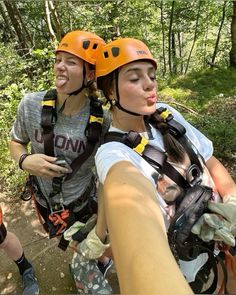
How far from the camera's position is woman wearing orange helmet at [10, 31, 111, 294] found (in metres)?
2.34

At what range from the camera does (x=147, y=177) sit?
1561mm

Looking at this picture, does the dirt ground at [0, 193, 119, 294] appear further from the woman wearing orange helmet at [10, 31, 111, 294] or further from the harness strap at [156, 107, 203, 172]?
the harness strap at [156, 107, 203, 172]

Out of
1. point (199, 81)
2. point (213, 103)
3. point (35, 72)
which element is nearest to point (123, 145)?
point (213, 103)

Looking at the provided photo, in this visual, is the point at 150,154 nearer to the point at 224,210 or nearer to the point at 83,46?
the point at 224,210

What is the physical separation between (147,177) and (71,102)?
1.16 metres

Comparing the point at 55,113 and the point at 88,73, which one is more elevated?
the point at 88,73

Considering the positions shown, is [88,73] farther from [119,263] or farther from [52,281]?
[52,281]

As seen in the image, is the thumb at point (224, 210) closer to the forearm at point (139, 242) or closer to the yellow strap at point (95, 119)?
the forearm at point (139, 242)

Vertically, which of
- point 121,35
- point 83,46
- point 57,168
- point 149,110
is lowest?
point 121,35

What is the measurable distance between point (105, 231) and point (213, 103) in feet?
18.3

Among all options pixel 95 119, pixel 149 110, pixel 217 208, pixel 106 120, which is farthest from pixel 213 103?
pixel 217 208

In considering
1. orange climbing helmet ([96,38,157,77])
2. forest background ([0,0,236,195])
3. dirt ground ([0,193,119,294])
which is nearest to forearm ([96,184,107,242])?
orange climbing helmet ([96,38,157,77])

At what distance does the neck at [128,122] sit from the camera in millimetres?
1898

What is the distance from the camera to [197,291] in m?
1.86
